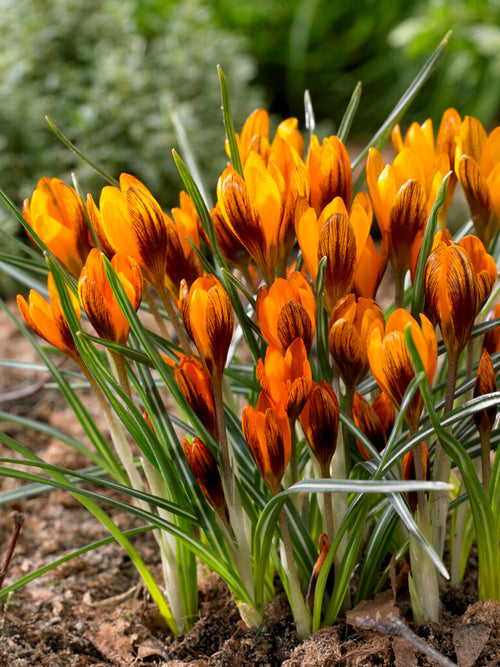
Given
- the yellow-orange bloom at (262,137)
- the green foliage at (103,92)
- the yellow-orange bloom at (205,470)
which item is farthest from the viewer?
the green foliage at (103,92)

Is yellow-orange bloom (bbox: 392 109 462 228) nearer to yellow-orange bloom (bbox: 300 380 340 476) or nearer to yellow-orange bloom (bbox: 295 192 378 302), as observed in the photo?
yellow-orange bloom (bbox: 295 192 378 302)

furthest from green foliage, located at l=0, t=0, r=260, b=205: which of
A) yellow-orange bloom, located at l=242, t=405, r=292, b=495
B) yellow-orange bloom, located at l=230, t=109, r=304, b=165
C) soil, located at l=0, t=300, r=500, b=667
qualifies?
yellow-orange bloom, located at l=242, t=405, r=292, b=495

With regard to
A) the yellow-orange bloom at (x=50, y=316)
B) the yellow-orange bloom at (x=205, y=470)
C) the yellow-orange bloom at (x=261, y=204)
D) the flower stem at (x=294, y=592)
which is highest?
the yellow-orange bloom at (x=261, y=204)

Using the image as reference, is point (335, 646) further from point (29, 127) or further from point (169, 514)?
point (29, 127)

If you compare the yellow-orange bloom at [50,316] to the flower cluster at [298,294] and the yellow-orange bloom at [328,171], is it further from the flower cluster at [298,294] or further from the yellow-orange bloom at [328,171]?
the yellow-orange bloom at [328,171]

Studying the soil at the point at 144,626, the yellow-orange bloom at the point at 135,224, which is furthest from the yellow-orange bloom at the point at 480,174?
the soil at the point at 144,626

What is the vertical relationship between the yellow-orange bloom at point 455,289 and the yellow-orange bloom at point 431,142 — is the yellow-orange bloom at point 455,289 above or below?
below

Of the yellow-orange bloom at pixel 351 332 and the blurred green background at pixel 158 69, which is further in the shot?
the blurred green background at pixel 158 69

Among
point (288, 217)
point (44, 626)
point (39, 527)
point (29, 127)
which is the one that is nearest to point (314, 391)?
point (288, 217)
